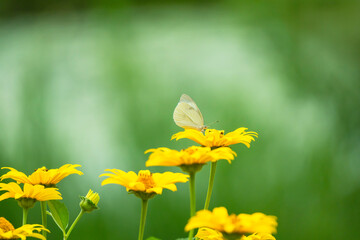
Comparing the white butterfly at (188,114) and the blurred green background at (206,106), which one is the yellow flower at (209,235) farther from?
the blurred green background at (206,106)

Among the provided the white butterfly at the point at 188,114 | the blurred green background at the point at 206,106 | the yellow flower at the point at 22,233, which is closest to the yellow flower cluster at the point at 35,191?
the yellow flower at the point at 22,233

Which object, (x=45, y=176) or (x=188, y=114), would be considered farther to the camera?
(x=188, y=114)

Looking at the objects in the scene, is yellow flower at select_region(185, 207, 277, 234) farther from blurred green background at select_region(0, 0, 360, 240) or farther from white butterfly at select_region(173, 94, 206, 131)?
blurred green background at select_region(0, 0, 360, 240)

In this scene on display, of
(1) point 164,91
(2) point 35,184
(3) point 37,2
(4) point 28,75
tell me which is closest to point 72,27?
(3) point 37,2

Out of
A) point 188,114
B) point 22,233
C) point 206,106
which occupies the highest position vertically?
point 206,106

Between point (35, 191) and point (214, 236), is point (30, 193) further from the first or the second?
point (214, 236)

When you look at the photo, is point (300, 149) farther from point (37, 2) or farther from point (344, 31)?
point (37, 2)

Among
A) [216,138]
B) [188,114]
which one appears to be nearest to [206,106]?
[188,114]
